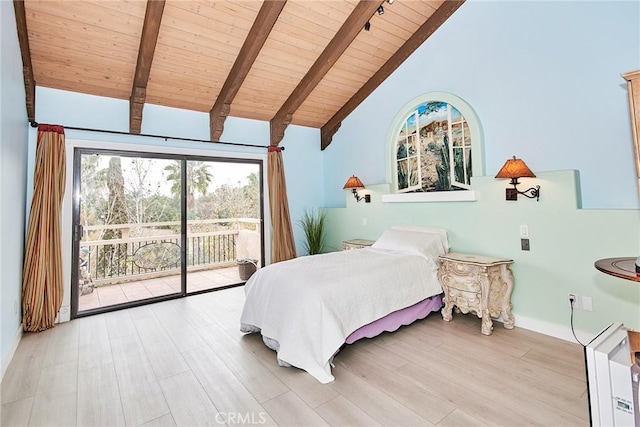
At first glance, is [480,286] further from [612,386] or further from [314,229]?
[314,229]

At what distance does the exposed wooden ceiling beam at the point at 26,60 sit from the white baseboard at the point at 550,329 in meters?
5.25

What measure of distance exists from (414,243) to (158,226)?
133 inches

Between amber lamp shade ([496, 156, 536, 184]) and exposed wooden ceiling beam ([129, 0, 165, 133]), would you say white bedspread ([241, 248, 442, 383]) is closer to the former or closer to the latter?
amber lamp shade ([496, 156, 536, 184])

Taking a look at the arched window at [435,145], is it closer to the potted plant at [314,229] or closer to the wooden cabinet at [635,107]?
the wooden cabinet at [635,107]

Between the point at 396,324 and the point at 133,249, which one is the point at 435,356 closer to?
the point at 396,324

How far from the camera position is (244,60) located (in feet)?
11.2

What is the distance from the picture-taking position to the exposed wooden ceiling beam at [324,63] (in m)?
3.21

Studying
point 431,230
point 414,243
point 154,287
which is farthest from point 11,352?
point 431,230

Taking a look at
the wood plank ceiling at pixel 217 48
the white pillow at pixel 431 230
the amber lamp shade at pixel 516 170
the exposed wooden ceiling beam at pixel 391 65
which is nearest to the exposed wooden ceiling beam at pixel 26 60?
the wood plank ceiling at pixel 217 48

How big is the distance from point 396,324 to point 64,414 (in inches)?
98.4

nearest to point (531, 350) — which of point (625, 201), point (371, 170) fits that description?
point (625, 201)

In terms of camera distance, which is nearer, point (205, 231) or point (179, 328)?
point (179, 328)

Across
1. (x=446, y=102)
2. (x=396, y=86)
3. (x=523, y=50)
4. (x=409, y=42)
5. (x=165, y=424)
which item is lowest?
(x=165, y=424)

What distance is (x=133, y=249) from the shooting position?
4086 mm
